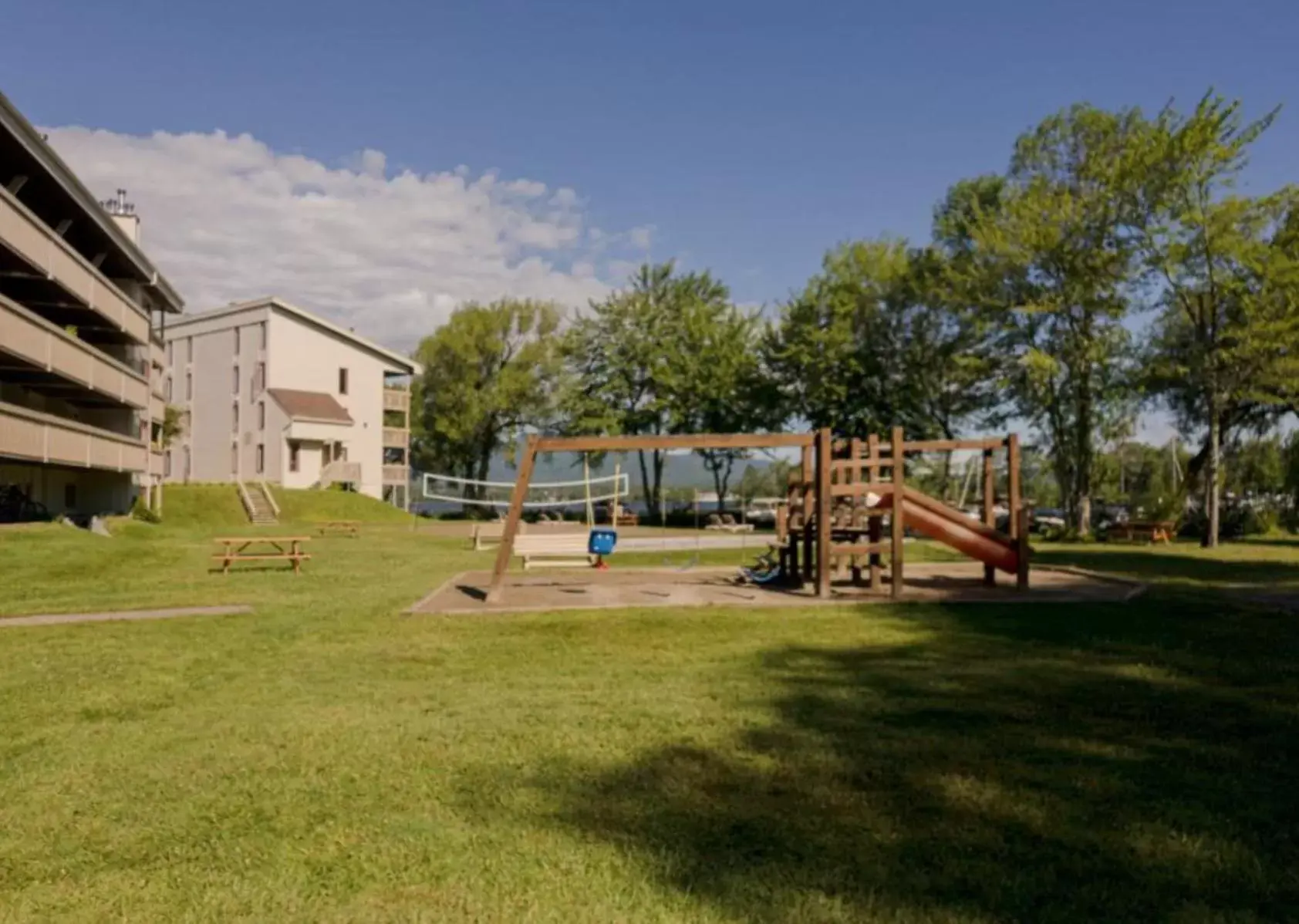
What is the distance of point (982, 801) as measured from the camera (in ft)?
16.5

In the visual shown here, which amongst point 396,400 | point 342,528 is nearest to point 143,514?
point 342,528

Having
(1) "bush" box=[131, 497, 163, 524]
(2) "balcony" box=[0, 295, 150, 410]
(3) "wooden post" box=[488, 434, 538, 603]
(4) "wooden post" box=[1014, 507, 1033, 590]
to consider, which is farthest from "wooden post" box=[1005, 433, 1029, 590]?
(1) "bush" box=[131, 497, 163, 524]

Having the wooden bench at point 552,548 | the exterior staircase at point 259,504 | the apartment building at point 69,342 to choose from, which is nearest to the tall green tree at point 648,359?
the exterior staircase at point 259,504

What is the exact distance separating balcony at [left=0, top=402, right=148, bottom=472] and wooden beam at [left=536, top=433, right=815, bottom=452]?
1388 centimetres

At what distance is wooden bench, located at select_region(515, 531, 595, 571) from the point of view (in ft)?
58.0

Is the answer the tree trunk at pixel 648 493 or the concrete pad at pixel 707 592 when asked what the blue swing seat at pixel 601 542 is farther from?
the tree trunk at pixel 648 493

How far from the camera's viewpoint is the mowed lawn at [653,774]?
397cm

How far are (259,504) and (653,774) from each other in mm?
45083

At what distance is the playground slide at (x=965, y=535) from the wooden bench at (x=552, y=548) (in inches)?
225

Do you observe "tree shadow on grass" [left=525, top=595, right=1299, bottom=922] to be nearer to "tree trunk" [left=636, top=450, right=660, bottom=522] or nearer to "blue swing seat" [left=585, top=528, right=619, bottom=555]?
"blue swing seat" [left=585, top=528, right=619, bottom=555]

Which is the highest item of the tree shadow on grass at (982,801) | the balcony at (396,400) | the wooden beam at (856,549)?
the balcony at (396,400)

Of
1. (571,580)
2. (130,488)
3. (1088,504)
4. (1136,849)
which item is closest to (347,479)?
(130,488)

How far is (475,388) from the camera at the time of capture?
2640 inches

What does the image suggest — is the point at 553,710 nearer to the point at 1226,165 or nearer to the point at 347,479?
the point at 1226,165
